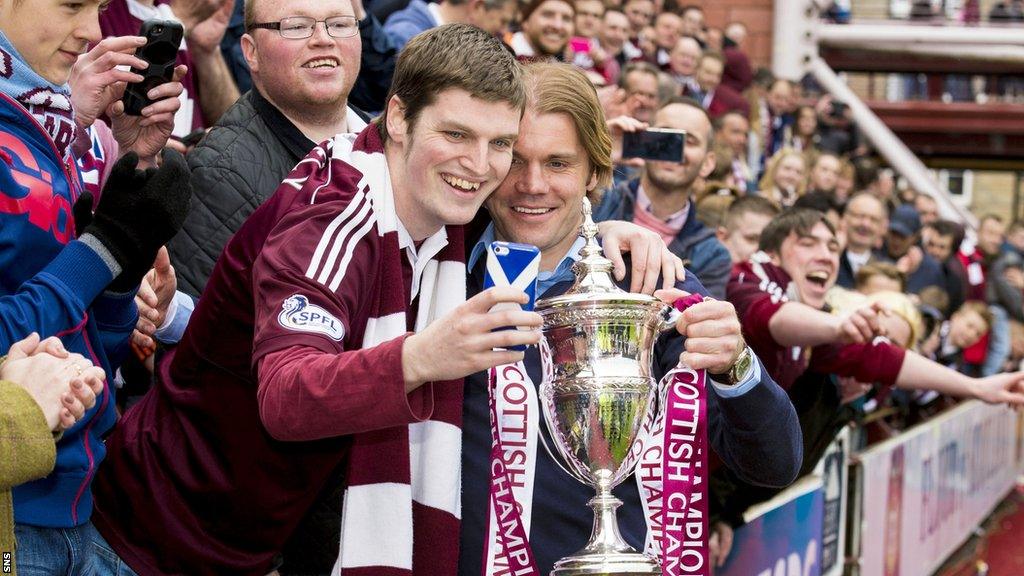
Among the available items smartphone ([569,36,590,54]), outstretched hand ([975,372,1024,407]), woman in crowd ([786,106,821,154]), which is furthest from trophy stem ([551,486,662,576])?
woman in crowd ([786,106,821,154])

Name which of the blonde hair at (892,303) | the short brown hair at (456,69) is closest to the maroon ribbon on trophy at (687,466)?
the short brown hair at (456,69)

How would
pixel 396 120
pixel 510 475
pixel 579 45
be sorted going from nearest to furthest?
pixel 396 120 → pixel 510 475 → pixel 579 45

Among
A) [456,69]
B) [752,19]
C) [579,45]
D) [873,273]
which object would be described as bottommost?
[873,273]

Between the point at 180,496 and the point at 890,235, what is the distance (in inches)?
362

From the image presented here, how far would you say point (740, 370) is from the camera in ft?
8.36

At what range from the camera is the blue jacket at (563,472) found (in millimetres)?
2627

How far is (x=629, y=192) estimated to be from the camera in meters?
5.46

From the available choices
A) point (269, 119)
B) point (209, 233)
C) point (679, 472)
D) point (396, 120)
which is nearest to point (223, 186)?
point (209, 233)

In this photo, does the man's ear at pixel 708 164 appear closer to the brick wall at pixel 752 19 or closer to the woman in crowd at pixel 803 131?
the woman in crowd at pixel 803 131

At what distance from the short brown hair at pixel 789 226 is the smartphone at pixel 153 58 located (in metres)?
2.69

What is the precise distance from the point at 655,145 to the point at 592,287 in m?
2.79

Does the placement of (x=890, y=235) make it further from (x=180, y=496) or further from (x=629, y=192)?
(x=180, y=496)

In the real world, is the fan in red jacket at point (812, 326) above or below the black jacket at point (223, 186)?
below

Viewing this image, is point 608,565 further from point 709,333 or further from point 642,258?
point 642,258
